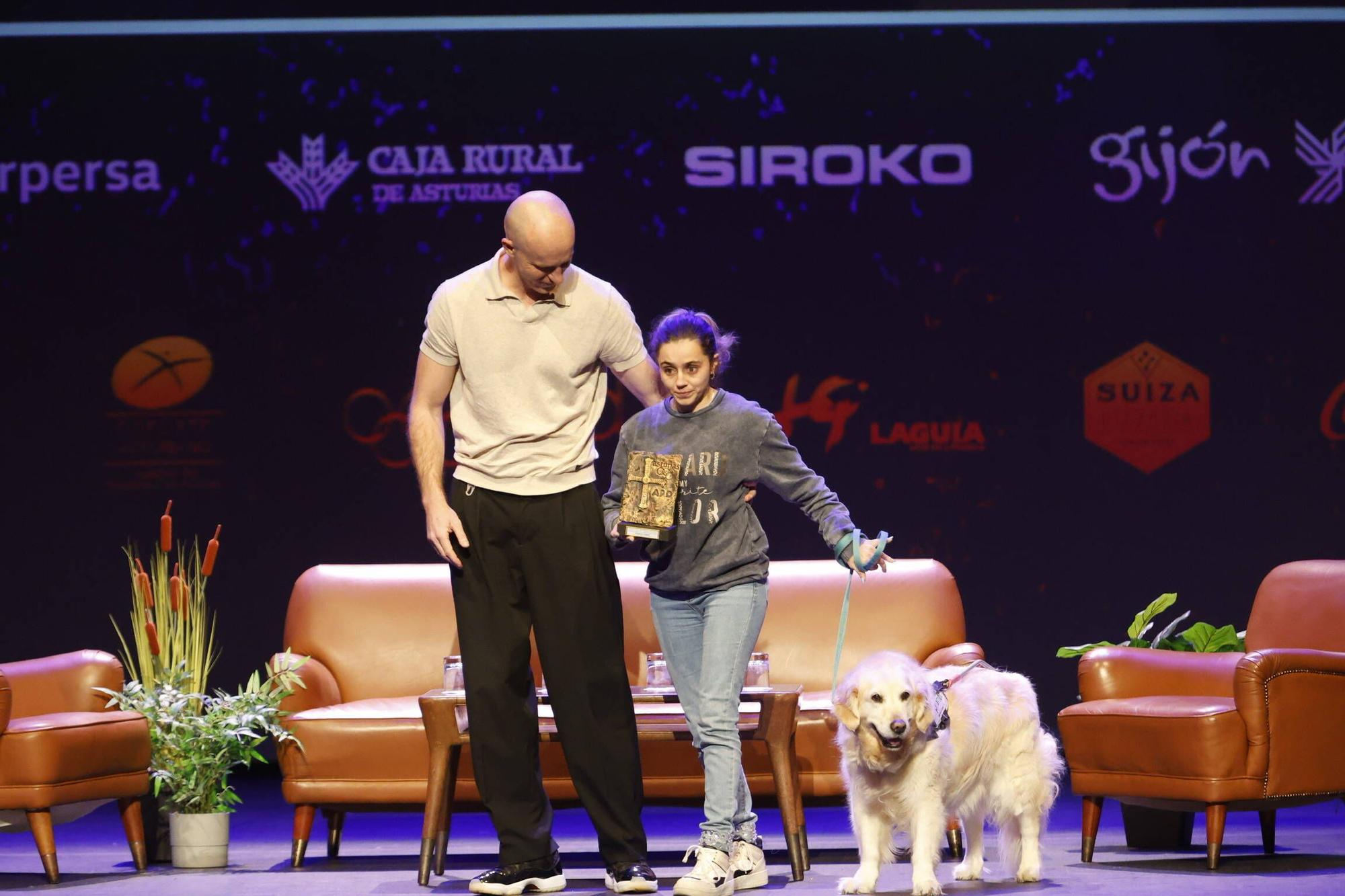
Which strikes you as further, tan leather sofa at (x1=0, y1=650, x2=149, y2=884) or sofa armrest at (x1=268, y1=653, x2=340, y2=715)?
sofa armrest at (x1=268, y1=653, x2=340, y2=715)

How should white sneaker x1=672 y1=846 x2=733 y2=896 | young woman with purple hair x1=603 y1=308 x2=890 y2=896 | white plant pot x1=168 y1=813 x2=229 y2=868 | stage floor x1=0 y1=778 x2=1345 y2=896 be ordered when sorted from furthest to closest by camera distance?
white plant pot x1=168 y1=813 x2=229 y2=868, stage floor x1=0 y1=778 x2=1345 y2=896, young woman with purple hair x1=603 y1=308 x2=890 y2=896, white sneaker x1=672 y1=846 x2=733 y2=896

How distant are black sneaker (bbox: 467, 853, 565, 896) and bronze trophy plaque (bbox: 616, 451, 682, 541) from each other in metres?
0.84

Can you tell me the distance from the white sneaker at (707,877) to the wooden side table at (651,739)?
1.69 ft

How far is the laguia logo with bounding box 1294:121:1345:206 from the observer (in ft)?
22.2

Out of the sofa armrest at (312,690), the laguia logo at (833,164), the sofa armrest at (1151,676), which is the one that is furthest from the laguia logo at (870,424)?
the sofa armrest at (312,690)

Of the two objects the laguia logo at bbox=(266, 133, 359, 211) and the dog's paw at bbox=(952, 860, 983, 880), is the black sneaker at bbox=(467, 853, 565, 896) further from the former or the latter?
the laguia logo at bbox=(266, 133, 359, 211)

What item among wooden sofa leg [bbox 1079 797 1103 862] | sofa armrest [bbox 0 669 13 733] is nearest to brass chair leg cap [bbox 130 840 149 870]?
sofa armrest [bbox 0 669 13 733]

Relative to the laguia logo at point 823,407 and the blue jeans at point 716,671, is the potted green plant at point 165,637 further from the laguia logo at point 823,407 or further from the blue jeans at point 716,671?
the laguia logo at point 823,407

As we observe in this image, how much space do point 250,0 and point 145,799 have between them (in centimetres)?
379

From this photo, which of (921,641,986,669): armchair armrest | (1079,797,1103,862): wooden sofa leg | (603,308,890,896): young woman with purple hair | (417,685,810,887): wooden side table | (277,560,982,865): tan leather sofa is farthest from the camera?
(277,560,982,865): tan leather sofa

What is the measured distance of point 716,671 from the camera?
3.69 metres

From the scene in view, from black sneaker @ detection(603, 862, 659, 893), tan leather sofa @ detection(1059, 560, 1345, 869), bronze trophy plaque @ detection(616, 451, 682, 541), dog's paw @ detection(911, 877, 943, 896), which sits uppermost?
bronze trophy plaque @ detection(616, 451, 682, 541)

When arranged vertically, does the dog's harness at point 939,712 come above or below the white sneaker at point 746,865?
above

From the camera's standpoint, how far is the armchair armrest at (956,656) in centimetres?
484
